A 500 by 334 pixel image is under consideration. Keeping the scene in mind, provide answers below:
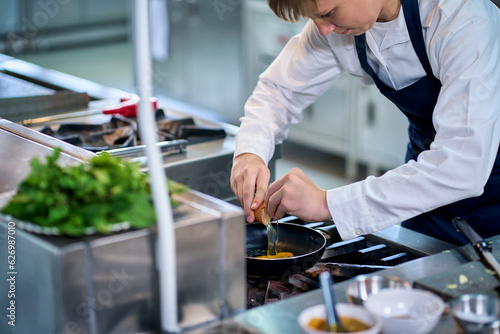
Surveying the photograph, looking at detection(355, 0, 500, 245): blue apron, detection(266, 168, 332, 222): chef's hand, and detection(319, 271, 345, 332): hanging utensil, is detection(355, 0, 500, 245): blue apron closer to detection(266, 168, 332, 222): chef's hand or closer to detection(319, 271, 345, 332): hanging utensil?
detection(266, 168, 332, 222): chef's hand

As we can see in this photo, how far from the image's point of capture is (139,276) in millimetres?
1007

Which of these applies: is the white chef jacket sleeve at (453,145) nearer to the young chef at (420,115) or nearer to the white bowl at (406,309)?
the young chef at (420,115)

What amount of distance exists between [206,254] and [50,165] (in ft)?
0.90

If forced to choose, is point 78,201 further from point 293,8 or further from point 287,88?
point 287,88

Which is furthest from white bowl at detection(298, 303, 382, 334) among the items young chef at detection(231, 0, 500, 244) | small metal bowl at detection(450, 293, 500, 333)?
young chef at detection(231, 0, 500, 244)

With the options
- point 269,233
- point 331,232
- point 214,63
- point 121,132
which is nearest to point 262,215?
point 269,233

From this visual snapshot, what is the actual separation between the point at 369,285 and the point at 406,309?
8cm

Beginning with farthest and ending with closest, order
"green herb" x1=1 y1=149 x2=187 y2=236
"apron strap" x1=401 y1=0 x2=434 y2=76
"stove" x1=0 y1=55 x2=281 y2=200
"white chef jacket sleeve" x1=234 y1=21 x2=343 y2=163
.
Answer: "stove" x1=0 y1=55 x2=281 y2=200
"white chef jacket sleeve" x1=234 y1=21 x2=343 y2=163
"apron strap" x1=401 y1=0 x2=434 y2=76
"green herb" x1=1 y1=149 x2=187 y2=236

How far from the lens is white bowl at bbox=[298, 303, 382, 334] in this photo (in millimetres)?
953

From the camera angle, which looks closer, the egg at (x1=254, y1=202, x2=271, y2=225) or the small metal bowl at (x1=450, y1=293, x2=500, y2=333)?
the small metal bowl at (x1=450, y1=293, x2=500, y2=333)

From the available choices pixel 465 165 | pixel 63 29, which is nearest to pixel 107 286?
pixel 465 165

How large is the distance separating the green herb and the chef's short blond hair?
550mm

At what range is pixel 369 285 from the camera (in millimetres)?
1087

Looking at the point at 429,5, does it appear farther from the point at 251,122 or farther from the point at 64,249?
the point at 64,249
